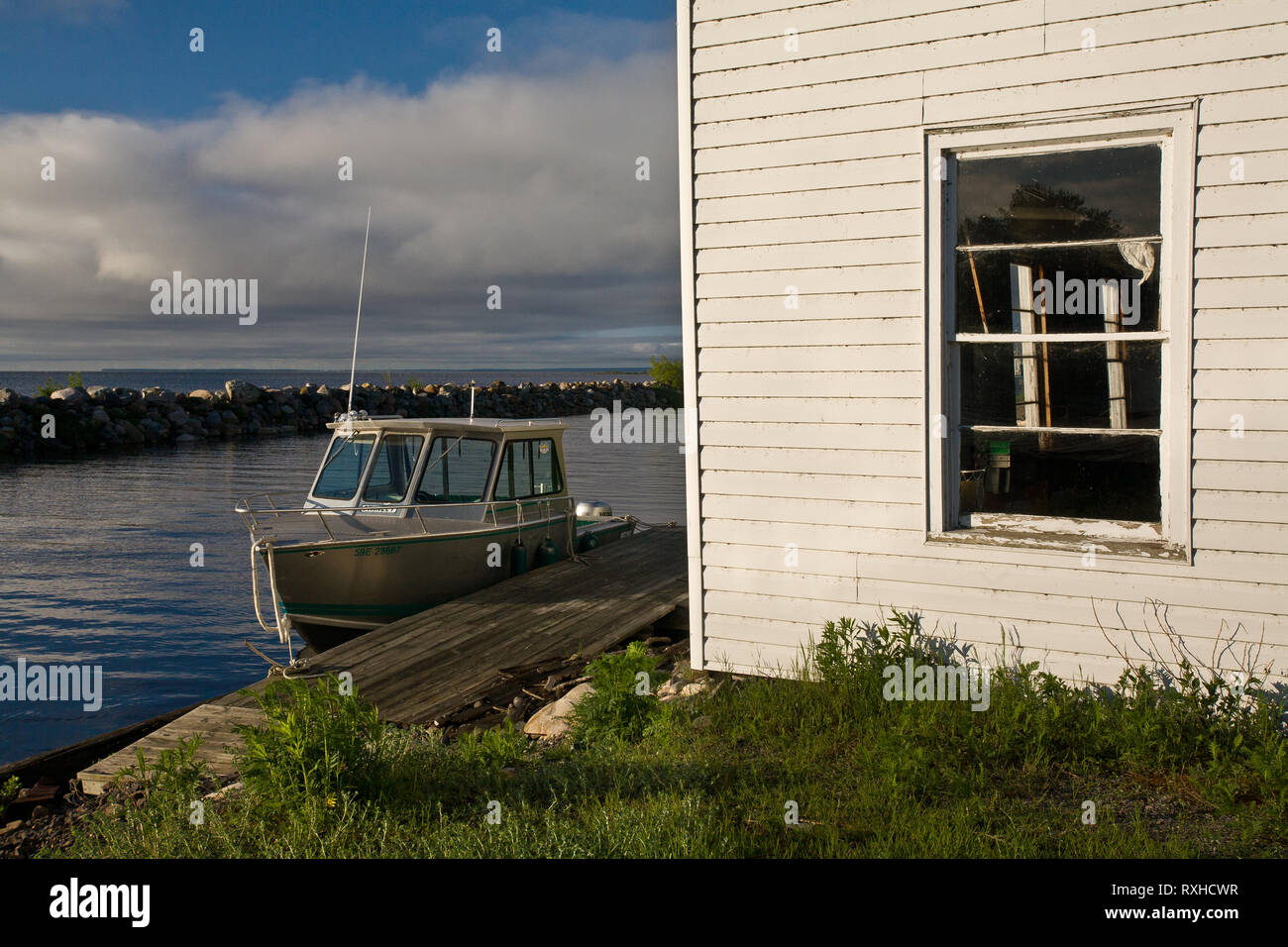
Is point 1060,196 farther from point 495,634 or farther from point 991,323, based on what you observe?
point 495,634

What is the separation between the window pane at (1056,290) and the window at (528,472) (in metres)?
7.35

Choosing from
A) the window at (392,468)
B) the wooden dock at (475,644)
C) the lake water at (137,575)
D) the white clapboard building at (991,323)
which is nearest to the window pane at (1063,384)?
the white clapboard building at (991,323)

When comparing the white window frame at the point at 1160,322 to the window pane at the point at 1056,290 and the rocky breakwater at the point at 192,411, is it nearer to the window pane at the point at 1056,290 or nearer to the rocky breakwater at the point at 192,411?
the window pane at the point at 1056,290

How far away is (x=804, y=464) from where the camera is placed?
6184 millimetres

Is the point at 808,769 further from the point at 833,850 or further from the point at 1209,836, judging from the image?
Result: the point at 1209,836

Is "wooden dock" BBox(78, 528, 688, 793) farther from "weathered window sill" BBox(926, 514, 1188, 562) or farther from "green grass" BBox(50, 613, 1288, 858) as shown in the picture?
"weathered window sill" BBox(926, 514, 1188, 562)

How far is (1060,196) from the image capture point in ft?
18.4

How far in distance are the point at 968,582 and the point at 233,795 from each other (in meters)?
4.13

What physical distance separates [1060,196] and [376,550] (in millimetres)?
7507

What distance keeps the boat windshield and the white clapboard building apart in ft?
20.3

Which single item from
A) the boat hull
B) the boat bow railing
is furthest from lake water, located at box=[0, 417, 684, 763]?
the boat bow railing

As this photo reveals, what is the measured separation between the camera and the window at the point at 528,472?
12312mm

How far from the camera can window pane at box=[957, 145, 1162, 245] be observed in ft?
17.8

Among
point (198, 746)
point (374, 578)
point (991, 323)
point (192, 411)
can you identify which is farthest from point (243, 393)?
point (991, 323)
